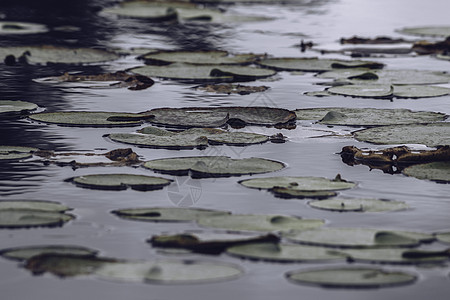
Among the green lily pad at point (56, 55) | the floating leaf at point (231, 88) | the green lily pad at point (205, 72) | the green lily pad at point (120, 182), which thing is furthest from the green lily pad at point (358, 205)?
the green lily pad at point (56, 55)

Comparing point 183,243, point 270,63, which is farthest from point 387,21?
point 183,243

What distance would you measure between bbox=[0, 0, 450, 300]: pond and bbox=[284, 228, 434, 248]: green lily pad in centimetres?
5

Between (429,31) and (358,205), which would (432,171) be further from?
(429,31)

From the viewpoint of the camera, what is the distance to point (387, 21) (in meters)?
13.6

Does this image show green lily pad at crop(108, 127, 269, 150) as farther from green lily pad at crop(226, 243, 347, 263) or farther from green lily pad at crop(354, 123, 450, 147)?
green lily pad at crop(226, 243, 347, 263)

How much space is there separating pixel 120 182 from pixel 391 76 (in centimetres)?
408

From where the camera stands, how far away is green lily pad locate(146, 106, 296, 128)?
6441 millimetres

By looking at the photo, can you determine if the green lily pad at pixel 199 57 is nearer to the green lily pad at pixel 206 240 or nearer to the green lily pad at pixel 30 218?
the green lily pad at pixel 30 218

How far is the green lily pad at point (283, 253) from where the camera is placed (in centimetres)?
382

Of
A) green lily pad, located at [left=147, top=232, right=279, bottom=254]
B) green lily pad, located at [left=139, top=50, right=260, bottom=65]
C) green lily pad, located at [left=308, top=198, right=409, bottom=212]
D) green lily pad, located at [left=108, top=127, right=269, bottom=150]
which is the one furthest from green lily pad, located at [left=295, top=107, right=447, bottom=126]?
green lily pad, located at [left=147, top=232, right=279, bottom=254]

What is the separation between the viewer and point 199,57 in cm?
946

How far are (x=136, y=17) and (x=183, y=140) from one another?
803 cm

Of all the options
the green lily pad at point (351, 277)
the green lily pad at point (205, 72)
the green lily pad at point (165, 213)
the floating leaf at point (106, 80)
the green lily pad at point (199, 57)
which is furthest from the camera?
the green lily pad at point (199, 57)

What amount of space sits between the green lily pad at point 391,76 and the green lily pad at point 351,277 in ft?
14.9
